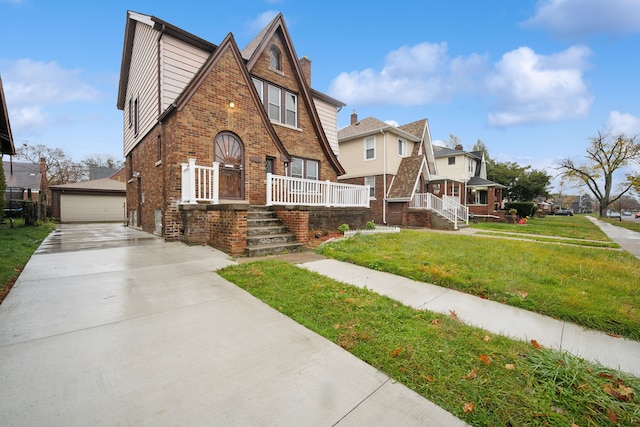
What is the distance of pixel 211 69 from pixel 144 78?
4145mm

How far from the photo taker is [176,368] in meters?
1.96

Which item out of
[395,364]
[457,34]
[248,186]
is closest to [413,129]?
[457,34]

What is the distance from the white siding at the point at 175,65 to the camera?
858 centimetres

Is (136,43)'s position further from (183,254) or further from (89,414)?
(89,414)

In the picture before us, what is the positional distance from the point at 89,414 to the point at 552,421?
2.77m

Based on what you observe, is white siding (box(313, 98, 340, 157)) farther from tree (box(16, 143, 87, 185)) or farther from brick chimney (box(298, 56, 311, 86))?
tree (box(16, 143, 87, 185))

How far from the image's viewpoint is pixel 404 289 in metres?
4.02

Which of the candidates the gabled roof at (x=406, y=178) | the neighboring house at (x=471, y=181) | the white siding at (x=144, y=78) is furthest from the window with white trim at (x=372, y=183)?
the white siding at (x=144, y=78)

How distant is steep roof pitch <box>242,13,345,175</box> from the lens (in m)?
10.3

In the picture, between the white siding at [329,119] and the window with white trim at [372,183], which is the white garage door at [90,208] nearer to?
the white siding at [329,119]

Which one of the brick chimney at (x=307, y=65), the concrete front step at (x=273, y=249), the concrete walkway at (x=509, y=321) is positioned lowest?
the concrete walkway at (x=509, y=321)

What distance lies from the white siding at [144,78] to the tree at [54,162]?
2981cm

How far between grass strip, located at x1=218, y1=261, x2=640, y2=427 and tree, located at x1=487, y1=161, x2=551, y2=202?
1536 inches

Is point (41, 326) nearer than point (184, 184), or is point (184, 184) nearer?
point (41, 326)
